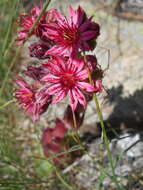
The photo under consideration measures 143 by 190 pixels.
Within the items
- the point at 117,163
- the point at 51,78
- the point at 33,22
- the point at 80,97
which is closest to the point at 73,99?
the point at 80,97

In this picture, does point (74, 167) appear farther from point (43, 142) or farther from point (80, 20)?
point (80, 20)

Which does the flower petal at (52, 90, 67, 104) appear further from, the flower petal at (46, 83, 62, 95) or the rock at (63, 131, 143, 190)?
the rock at (63, 131, 143, 190)

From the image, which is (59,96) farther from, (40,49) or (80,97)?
(40,49)

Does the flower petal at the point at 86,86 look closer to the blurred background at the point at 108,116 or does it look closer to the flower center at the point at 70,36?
the flower center at the point at 70,36

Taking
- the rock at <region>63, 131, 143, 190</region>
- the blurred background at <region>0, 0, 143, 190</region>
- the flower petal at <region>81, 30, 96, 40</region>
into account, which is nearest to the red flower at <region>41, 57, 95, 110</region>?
the flower petal at <region>81, 30, 96, 40</region>

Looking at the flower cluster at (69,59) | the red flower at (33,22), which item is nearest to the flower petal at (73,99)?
the flower cluster at (69,59)

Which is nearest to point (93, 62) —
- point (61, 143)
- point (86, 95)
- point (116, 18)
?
point (86, 95)
